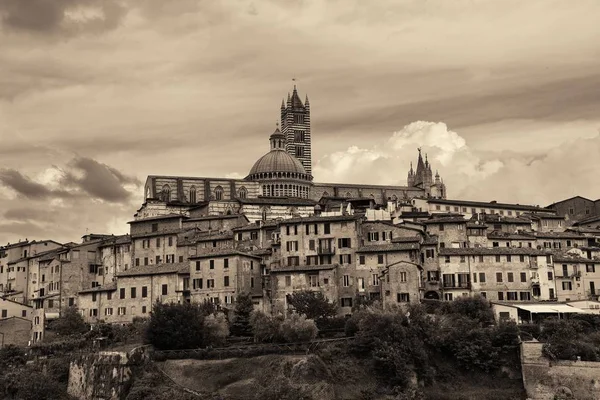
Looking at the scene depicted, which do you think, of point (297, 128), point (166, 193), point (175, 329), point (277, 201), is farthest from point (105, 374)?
point (297, 128)

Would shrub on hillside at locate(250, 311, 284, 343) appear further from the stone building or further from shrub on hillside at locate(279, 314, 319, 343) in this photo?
the stone building

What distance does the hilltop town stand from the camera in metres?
75.8

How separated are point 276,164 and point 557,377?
78383mm

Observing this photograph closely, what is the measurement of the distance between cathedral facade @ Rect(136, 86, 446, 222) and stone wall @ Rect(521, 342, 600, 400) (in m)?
50.1

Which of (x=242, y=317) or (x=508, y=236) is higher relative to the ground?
(x=508, y=236)

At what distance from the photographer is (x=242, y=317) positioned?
2803 inches

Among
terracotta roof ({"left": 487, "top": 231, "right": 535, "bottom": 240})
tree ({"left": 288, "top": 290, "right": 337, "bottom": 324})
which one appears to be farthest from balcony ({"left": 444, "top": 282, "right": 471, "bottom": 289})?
tree ({"left": 288, "top": 290, "right": 337, "bottom": 324})

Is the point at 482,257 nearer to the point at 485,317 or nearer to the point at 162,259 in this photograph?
the point at 485,317

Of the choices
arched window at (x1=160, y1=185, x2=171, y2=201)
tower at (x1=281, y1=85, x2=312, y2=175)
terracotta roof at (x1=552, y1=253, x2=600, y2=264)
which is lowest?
terracotta roof at (x1=552, y1=253, x2=600, y2=264)

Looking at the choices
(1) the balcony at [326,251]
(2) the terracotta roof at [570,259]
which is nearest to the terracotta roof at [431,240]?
(1) the balcony at [326,251]

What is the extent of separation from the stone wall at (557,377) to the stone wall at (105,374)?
93.2 feet

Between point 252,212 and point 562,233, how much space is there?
40033 millimetres

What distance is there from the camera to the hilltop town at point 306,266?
249ft

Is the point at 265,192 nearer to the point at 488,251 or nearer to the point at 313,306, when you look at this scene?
the point at 488,251
